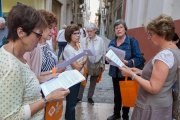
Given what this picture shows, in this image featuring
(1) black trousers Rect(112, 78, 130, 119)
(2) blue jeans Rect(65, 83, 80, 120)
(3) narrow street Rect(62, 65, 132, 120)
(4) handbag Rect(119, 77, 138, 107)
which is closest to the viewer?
(4) handbag Rect(119, 77, 138, 107)

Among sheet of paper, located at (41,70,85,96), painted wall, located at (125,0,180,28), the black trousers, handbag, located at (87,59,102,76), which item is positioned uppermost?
painted wall, located at (125,0,180,28)

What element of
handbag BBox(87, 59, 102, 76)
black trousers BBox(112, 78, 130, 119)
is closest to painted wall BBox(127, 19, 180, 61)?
handbag BBox(87, 59, 102, 76)

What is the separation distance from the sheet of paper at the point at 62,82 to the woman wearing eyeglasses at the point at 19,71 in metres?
0.16

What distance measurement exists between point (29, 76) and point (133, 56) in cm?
317

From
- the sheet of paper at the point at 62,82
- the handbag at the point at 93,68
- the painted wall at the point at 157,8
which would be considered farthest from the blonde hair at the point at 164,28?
the painted wall at the point at 157,8

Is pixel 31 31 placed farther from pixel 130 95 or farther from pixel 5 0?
pixel 5 0

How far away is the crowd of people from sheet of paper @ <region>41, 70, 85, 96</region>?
3.0 inches

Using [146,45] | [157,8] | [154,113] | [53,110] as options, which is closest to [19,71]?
[53,110]

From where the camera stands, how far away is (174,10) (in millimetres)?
6762

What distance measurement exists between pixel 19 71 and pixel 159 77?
1332mm

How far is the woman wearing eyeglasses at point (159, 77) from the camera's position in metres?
2.58

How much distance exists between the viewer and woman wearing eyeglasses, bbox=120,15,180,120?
2576 millimetres

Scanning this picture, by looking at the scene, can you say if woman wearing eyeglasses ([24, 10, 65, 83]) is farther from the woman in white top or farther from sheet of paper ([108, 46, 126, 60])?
sheet of paper ([108, 46, 126, 60])

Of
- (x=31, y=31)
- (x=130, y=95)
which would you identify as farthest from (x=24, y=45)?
(x=130, y=95)
